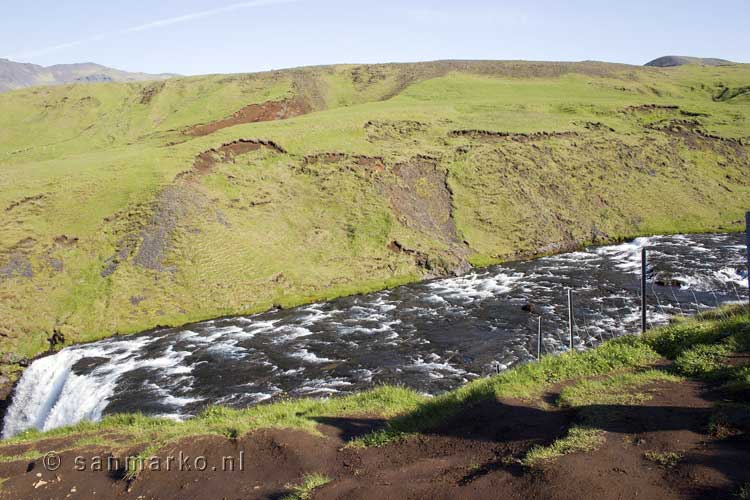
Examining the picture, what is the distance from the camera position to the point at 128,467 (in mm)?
11672

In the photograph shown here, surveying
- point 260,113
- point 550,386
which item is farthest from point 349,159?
point 550,386

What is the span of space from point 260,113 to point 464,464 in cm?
7832

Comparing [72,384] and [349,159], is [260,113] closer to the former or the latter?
[349,159]

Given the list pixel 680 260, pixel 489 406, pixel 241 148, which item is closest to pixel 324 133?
pixel 241 148

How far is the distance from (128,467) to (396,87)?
289 ft

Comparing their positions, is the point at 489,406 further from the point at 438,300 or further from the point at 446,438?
the point at 438,300

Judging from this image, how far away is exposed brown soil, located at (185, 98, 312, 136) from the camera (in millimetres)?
73700

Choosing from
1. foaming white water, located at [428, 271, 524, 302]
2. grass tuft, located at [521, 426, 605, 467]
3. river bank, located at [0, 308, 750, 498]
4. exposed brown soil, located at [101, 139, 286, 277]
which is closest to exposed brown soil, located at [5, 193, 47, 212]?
exposed brown soil, located at [101, 139, 286, 277]

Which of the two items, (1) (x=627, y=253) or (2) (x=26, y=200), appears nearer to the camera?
(2) (x=26, y=200)

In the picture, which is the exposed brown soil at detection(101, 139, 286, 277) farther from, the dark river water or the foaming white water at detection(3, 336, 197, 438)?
the foaming white water at detection(3, 336, 197, 438)

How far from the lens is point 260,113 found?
80.6 meters

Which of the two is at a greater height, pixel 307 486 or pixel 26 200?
pixel 26 200

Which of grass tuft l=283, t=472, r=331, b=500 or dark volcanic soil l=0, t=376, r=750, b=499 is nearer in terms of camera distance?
dark volcanic soil l=0, t=376, r=750, b=499

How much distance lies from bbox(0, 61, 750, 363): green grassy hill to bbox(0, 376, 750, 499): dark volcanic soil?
23528mm
